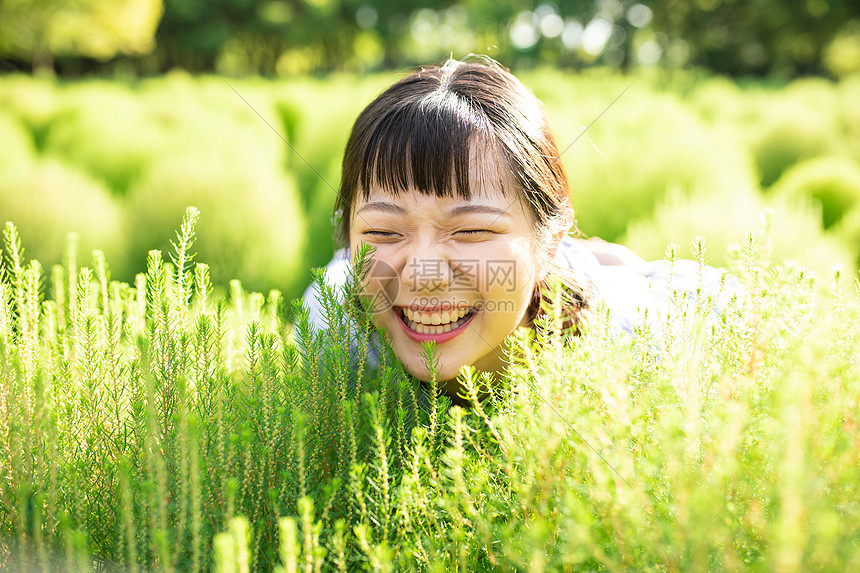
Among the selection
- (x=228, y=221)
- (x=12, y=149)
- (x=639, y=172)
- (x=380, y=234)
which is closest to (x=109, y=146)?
(x=12, y=149)

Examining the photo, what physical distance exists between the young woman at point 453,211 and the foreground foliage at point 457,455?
0.77 ft

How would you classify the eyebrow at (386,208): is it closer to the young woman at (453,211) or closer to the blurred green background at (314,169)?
the young woman at (453,211)

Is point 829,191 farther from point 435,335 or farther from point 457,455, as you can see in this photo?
point 457,455

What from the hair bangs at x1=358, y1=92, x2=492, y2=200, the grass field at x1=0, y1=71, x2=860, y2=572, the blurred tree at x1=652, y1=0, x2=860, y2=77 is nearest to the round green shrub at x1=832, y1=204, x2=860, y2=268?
the grass field at x1=0, y1=71, x2=860, y2=572

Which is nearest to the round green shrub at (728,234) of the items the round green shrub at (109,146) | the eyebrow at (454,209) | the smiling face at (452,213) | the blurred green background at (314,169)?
the blurred green background at (314,169)

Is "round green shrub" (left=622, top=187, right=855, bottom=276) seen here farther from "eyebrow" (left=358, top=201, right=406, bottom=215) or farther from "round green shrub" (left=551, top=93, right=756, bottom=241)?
"eyebrow" (left=358, top=201, right=406, bottom=215)

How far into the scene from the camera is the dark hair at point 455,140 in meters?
1.35

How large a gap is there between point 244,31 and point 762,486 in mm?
31760

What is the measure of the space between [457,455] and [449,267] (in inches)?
25.0

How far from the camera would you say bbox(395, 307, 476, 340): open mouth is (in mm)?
1428

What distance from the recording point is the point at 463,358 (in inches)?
56.7

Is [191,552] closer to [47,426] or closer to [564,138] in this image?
[47,426]

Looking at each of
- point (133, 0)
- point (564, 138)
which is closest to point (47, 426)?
point (564, 138)

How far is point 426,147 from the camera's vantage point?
1.35m
